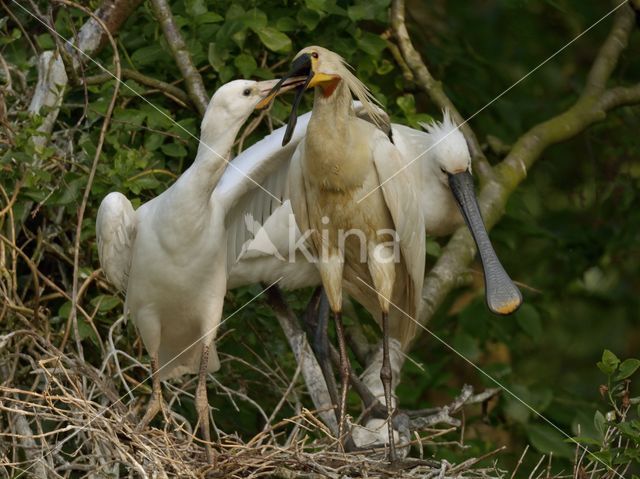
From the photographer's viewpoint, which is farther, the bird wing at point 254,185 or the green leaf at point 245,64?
the green leaf at point 245,64

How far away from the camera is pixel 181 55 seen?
602 cm

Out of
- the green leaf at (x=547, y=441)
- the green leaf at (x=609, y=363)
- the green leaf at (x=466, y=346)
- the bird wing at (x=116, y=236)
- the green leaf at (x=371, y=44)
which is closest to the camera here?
the green leaf at (x=609, y=363)

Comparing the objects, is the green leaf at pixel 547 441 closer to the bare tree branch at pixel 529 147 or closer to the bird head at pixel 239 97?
the bare tree branch at pixel 529 147

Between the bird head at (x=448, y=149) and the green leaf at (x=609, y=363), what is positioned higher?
the green leaf at (x=609, y=363)

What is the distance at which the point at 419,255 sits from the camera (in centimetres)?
557

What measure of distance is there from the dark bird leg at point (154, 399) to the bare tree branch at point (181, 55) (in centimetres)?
113

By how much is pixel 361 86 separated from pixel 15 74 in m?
1.66

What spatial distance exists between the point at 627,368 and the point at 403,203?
1.33m

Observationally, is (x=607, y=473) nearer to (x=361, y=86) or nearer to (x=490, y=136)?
(x=361, y=86)

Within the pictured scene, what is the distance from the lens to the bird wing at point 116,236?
5.32 metres

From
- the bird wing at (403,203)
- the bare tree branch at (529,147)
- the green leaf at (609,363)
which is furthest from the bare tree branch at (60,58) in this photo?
the green leaf at (609,363)

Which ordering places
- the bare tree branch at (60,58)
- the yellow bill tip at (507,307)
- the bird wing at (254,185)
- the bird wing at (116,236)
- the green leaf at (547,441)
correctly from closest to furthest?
the bird wing at (116,236) → the bird wing at (254,185) → the yellow bill tip at (507,307) → the bare tree branch at (60,58) → the green leaf at (547,441)

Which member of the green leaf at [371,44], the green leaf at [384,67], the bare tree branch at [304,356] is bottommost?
the bare tree branch at [304,356]

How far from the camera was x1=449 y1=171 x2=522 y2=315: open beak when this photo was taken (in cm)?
576
